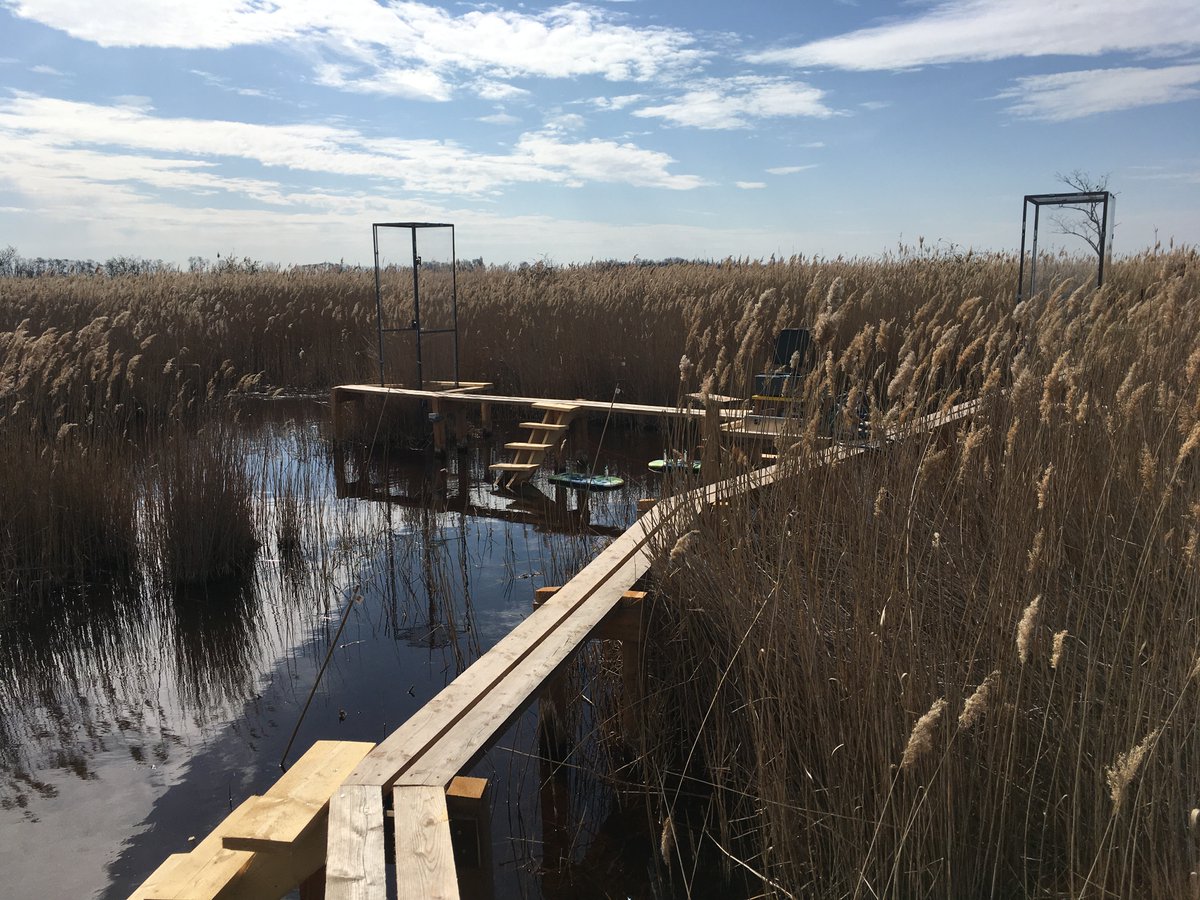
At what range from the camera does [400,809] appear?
183 centimetres

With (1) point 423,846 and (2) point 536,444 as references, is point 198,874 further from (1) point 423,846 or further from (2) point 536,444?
(2) point 536,444

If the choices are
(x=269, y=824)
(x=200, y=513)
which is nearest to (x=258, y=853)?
(x=269, y=824)

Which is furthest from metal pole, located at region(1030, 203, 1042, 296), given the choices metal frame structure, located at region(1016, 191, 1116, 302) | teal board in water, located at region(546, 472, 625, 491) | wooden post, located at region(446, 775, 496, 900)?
wooden post, located at region(446, 775, 496, 900)

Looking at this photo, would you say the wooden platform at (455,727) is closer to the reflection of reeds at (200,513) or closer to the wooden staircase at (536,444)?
the reflection of reeds at (200,513)

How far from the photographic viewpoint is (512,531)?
5949 mm

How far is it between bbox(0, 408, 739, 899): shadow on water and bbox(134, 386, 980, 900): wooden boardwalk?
1.62ft

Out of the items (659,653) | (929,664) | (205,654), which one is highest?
(929,664)

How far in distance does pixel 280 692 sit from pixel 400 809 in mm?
2179

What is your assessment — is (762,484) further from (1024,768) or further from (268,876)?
(268,876)

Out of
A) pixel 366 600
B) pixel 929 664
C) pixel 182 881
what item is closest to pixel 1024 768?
pixel 929 664

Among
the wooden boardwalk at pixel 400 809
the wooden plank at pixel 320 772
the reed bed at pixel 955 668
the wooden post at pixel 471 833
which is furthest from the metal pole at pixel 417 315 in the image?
the wooden post at pixel 471 833

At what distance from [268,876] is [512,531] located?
4.14 meters

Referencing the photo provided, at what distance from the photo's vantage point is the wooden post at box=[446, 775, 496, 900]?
196 centimetres

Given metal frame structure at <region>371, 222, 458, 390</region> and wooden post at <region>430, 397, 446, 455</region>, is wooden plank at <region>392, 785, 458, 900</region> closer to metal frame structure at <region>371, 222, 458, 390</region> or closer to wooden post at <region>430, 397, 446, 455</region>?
wooden post at <region>430, 397, 446, 455</region>
